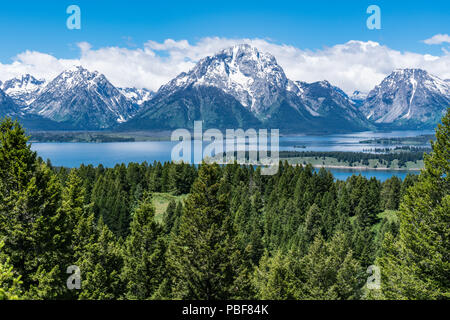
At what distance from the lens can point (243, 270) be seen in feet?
88.8

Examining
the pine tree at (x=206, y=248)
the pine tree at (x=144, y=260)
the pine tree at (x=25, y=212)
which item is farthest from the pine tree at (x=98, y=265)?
the pine tree at (x=206, y=248)

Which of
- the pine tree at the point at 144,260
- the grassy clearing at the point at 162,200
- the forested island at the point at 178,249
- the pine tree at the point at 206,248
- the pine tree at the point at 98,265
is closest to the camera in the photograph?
the forested island at the point at 178,249

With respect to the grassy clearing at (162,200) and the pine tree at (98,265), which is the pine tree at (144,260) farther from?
the grassy clearing at (162,200)

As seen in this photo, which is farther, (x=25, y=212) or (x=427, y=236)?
(x=427, y=236)

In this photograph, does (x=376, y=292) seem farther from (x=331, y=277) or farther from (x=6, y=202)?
(x=6, y=202)

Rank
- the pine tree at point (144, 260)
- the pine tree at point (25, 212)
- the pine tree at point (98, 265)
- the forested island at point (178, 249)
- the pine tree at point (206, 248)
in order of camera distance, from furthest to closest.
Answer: the pine tree at point (144, 260)
the pine tree at point (98, 265)
the pine tree at point (206, 248)
the forested island at point (178, 249)
the pine tree at point (25, 212)

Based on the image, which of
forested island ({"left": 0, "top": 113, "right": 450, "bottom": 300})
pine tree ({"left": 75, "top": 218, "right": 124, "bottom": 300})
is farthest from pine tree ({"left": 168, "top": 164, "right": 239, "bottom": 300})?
pine tree ({"left": 75, "top": 218, "right": 124, "bottom": 300})

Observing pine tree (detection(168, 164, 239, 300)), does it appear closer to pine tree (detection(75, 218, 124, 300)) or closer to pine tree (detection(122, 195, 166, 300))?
pine tree (detection(122, 195, 166, 300))

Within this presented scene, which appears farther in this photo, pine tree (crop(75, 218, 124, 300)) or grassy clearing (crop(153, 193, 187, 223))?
grassy clearing (crop(153, 193, 187, 223))

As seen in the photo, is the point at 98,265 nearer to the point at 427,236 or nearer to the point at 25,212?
the point at 25,212

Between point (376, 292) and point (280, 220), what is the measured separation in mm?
60416

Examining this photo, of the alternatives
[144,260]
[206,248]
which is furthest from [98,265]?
[206,248]

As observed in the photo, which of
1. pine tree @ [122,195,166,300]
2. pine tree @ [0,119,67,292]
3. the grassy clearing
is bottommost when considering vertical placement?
the grassy clearing
